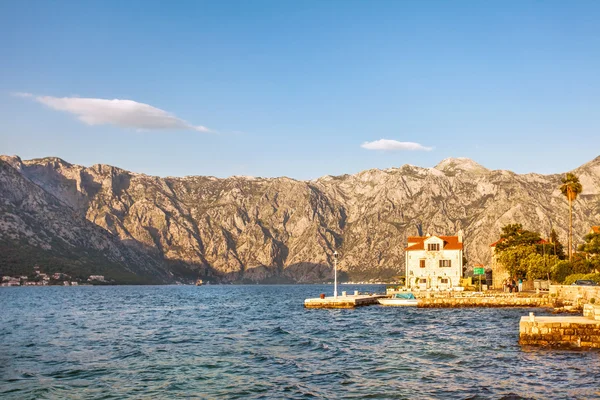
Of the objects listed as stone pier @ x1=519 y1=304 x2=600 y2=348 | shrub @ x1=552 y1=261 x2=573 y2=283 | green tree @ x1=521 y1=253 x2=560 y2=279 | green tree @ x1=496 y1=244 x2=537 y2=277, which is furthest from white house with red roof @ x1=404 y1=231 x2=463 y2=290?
stone pier @ x1=519 y1=304 x2=600 y2=348

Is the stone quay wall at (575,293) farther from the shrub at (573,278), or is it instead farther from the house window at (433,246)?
the house window at (433,246)

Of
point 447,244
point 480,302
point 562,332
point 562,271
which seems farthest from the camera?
point 447,244

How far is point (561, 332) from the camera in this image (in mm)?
41188

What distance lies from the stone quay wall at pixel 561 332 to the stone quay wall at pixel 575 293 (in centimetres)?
2381

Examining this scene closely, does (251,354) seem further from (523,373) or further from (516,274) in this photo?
(516,274)

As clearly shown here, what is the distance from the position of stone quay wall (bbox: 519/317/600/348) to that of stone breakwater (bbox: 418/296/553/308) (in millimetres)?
51579

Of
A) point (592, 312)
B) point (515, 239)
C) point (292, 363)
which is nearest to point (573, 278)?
point (515, 239)

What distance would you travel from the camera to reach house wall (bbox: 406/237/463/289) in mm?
133625

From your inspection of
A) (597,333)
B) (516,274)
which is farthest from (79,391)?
(516,274)

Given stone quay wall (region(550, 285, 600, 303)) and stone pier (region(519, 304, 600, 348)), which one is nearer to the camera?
stone pier (region(519, 304, 600, 348))

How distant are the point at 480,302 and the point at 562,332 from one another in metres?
57.9

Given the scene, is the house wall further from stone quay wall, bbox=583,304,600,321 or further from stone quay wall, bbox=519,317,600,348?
stone quay wall, bbox=519,317,600,348

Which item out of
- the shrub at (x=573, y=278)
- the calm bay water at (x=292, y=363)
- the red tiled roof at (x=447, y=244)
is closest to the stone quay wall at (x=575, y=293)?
the shrub at (x=573, y=278)

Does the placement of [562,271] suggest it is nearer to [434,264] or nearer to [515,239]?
[434,264]
